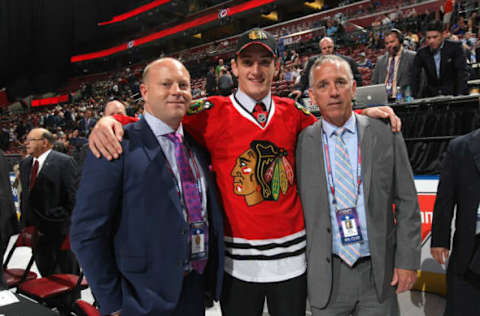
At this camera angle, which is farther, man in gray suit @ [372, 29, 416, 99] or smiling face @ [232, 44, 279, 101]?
man in gray suit @ [372, 29, 416, 99]

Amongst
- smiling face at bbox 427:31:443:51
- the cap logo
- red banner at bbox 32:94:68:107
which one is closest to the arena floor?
the cap logo

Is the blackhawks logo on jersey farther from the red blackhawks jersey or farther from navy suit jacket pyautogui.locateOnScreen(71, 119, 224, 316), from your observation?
navy suit jacket pyautogui.locateOnScreen(71, 119, 224, 316)

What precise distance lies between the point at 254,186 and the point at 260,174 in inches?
2.3

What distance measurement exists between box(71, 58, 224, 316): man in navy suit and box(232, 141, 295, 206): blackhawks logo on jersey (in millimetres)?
141

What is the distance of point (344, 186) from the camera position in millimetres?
1464

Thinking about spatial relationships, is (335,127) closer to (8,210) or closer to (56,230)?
(8,210)

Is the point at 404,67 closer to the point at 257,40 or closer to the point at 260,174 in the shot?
the point at 257,40

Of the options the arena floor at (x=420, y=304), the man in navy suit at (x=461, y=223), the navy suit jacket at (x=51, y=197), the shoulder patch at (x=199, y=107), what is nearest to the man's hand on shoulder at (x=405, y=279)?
the man in navy suit at (x=461, y=223)

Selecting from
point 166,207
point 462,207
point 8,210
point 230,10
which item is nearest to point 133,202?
point 166,207

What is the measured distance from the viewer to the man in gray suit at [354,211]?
4.63ft

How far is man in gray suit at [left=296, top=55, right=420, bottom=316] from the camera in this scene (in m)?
1.41

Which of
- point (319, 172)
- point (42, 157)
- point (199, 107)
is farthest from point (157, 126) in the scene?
point (42, 157)

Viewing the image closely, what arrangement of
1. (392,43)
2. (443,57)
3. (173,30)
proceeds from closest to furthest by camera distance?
(443,57), (392,43), (173,30)

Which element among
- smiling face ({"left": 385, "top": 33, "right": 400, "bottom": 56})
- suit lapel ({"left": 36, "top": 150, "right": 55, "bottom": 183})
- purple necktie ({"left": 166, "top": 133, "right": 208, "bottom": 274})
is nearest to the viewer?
purple necktie ({"left": 166, "top": 133, "right": 208, "bottom": 274})
